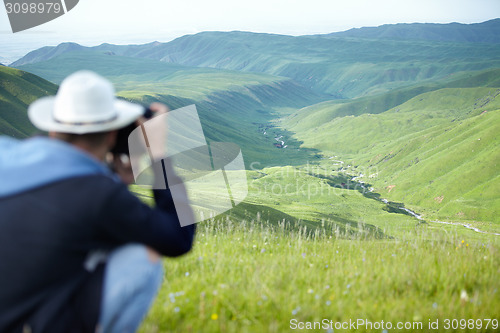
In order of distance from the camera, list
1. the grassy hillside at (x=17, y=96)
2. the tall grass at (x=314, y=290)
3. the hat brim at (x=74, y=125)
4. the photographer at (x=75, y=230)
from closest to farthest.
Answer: the photographer at (x=75, y=230)
the hat brim at (x=74, y=125)
the tall grass at (x=314, y=290)
the grassy hillside at (x=17, y=96)

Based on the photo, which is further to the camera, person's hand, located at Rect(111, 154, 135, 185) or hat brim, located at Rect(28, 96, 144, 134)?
person's hand, located at Rect(111, 154, 135, 185)

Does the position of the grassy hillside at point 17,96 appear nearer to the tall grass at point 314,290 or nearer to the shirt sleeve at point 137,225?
the tall grass at point 314,290

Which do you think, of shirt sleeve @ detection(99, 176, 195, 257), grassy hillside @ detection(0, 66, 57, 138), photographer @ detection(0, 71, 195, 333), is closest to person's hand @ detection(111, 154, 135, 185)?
photographer @ detection(0, 71, 195, 333)

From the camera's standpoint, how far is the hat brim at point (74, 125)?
3.26 metres

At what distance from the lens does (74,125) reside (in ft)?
10.7

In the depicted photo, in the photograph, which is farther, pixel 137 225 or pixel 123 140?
pixel 123 140

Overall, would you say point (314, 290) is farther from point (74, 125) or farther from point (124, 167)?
point (74, 125)

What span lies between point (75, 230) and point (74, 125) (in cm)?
91

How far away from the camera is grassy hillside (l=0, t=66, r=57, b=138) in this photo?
118931mm

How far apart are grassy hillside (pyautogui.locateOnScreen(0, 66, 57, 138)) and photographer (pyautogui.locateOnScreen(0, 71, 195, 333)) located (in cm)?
12171

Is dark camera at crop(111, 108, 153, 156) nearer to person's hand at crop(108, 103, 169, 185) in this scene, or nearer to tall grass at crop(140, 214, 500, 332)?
person's hand at crop(108, 103, 169, 185)

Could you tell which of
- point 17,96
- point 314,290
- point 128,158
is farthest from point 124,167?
point 17,96

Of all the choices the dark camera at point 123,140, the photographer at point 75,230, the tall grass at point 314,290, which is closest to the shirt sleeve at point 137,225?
the photographer at point 75,230

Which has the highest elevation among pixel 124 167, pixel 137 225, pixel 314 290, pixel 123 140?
pixel 123 140
